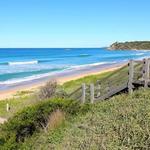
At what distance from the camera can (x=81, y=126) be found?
11.8 metres

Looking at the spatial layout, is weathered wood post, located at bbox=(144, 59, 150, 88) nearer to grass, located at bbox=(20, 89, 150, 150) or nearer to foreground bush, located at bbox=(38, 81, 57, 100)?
grass, located at bbox=(20, 89, 150, 150)

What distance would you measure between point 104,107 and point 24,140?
3017 mm

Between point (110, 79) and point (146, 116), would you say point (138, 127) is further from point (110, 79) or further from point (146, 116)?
point (110, 79)

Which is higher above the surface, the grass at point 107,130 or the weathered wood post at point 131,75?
the weathered wood post at point 131,75

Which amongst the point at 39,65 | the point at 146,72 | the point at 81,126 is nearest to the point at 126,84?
the point at 146,72

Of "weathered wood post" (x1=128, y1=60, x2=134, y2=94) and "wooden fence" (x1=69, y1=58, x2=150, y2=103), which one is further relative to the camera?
"weathered wood post" (x1=128, y1=60, x2=134, y2=94)

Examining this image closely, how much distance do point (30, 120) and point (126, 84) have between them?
5.12 meters

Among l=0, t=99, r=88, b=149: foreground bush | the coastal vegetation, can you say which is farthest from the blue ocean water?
the coastal vegetation

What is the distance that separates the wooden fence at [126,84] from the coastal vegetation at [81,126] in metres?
1.18

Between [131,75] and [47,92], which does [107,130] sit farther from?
[47,92]

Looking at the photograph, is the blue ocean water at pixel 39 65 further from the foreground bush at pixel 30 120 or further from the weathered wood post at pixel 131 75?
the foreground bush at pixel 30 120

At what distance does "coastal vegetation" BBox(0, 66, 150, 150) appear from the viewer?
31.7 ft

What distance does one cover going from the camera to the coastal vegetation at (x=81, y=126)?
31.7 feet

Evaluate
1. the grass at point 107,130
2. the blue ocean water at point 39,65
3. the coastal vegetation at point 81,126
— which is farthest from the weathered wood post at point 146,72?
the blue ocean water at point 39,65
